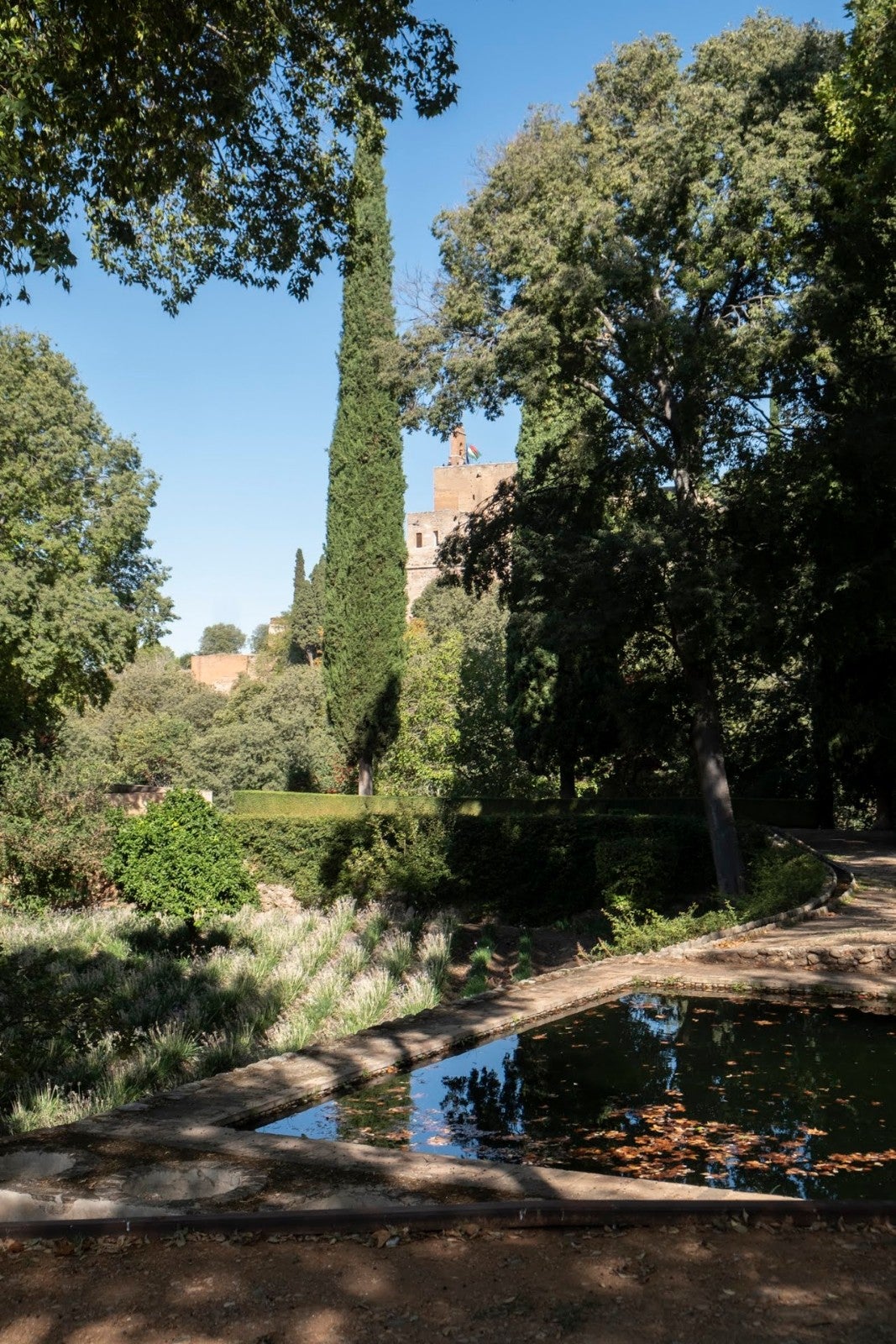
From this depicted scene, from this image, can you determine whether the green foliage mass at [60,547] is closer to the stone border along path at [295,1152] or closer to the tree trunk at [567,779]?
the tree trunk at [567,779]

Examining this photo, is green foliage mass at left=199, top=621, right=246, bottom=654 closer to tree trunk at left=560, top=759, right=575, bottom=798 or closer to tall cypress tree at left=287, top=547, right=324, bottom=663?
tall cypress tree at left=287, top=547, right=324, bottom=663

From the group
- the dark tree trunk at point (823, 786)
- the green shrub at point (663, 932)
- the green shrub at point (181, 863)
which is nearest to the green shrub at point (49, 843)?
the green shrub at point (181, 863)

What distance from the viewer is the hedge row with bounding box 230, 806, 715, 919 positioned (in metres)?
16.7

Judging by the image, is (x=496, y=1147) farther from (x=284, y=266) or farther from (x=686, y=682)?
(x=686, y=682)

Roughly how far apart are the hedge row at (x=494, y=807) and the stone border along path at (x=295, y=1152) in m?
11.0

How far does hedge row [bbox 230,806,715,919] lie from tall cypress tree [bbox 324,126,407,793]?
655 centimetres

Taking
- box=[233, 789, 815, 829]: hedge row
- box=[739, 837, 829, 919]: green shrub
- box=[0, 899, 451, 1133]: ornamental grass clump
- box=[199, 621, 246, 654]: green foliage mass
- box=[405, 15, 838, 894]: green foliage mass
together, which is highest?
box=[199, 621, 246, 654]: green foliage mass

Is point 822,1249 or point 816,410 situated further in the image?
point 816,410

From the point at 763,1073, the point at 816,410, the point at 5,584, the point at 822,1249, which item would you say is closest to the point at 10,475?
the point at 5,584

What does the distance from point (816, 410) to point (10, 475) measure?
19863mm

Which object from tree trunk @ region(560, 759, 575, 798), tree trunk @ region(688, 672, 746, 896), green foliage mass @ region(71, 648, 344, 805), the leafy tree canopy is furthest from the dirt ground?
green foliage mass @ region(71, 648, 344, 805)

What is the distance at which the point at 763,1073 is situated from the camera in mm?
6336

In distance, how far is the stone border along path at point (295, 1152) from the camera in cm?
384

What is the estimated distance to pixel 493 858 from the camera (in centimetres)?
1934
